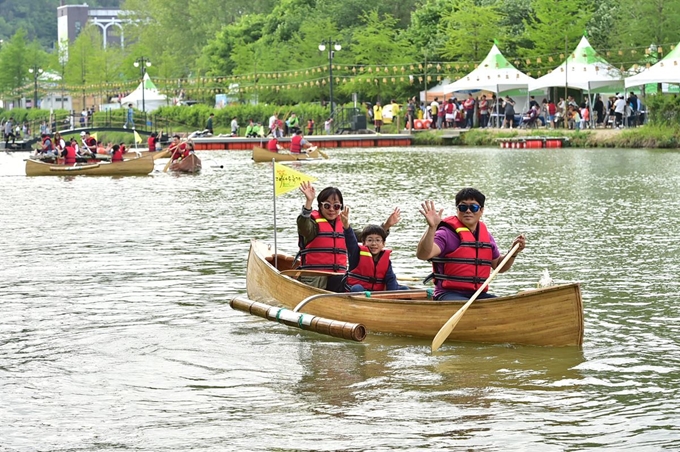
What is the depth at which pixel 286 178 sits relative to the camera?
15.2 m

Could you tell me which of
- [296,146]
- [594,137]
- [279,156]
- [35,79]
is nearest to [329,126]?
[296,146]

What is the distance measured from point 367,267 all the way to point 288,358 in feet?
5.14

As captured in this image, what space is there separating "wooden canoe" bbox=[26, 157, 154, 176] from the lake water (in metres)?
15.9

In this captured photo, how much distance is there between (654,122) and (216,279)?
3696 centimetres

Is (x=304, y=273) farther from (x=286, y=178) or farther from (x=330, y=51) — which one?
(x=330, y=51)

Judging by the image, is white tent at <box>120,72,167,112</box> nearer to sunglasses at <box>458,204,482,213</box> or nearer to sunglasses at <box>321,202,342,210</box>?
sunglasses at <box>321,202,342,210</box>

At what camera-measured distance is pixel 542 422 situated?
10.3m

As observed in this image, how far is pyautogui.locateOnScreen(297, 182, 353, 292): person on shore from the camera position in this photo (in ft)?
46.0

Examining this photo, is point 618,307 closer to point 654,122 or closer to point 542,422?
point 542,422

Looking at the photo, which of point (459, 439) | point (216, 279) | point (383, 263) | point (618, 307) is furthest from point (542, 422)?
point (216, 279)

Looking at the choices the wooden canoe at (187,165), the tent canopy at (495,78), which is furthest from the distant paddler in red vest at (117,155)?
the tent canopy at (495,78)

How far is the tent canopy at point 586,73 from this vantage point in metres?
56.7

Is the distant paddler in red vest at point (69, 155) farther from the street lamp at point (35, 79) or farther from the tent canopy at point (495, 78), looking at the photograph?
the street lamp at point (35, 79)

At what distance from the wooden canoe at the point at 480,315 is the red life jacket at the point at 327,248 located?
0.52 meters
